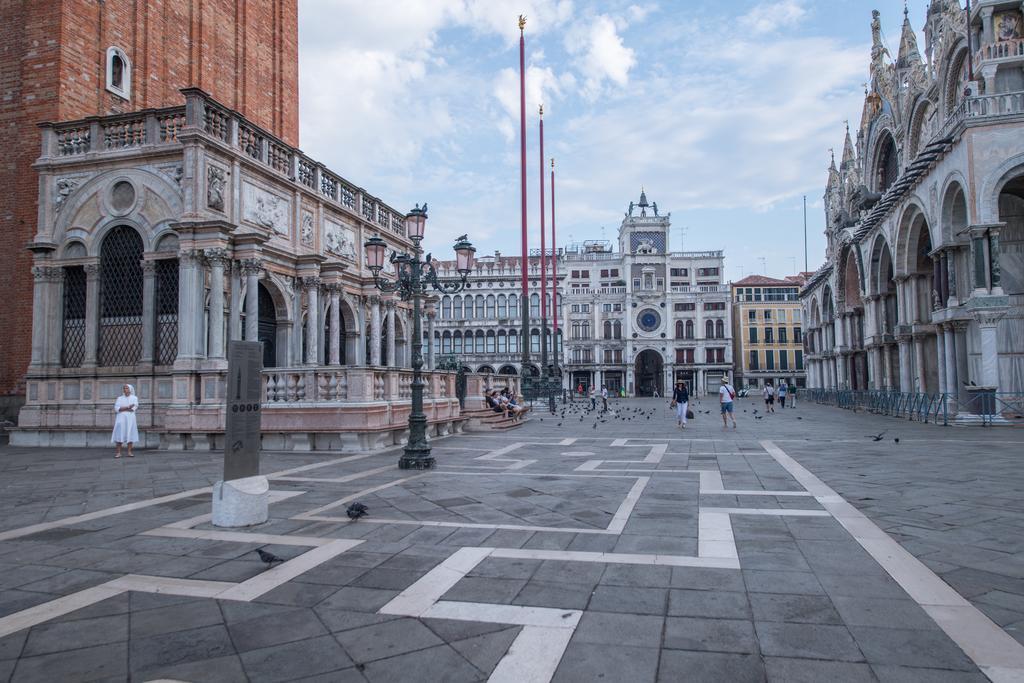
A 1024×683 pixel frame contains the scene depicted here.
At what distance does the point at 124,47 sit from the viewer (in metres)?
19.6

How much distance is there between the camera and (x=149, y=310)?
15.6m

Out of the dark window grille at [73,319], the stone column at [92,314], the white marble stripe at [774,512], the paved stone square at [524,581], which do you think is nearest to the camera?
the paved stone square at [524,581]

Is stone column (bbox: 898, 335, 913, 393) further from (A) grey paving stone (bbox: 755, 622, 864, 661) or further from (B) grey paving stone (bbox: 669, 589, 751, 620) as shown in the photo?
(A) grey paving stone (bbox: 755, 622, 864, 661)

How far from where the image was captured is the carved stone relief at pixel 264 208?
54.0 ft

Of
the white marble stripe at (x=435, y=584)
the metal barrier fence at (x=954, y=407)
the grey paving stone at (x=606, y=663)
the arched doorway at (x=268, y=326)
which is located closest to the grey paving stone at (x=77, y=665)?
the white marble stripe at (x=435, y=584)

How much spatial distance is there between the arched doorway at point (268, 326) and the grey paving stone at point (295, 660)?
15617 millimetres

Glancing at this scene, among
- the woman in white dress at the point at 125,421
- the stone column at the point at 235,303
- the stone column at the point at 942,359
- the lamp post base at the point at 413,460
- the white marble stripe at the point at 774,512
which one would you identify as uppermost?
the stone column at the point at 235,303

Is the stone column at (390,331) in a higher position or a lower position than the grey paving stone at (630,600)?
higher

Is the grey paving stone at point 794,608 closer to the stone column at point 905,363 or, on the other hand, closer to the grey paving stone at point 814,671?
the grey paving stone at point 814,671

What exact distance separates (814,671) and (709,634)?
0.64 m

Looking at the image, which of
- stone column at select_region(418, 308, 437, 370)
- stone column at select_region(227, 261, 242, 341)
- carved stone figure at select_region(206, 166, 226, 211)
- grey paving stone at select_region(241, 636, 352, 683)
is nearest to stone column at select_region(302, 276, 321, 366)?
stone column at select_region(227, 261, 242, 341)

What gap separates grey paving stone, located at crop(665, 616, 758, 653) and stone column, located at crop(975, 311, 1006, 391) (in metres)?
22.1

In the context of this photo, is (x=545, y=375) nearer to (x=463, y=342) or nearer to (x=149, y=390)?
(x=149, y=390)

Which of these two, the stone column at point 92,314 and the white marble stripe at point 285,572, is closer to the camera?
the white marble stripe at point 285,572
